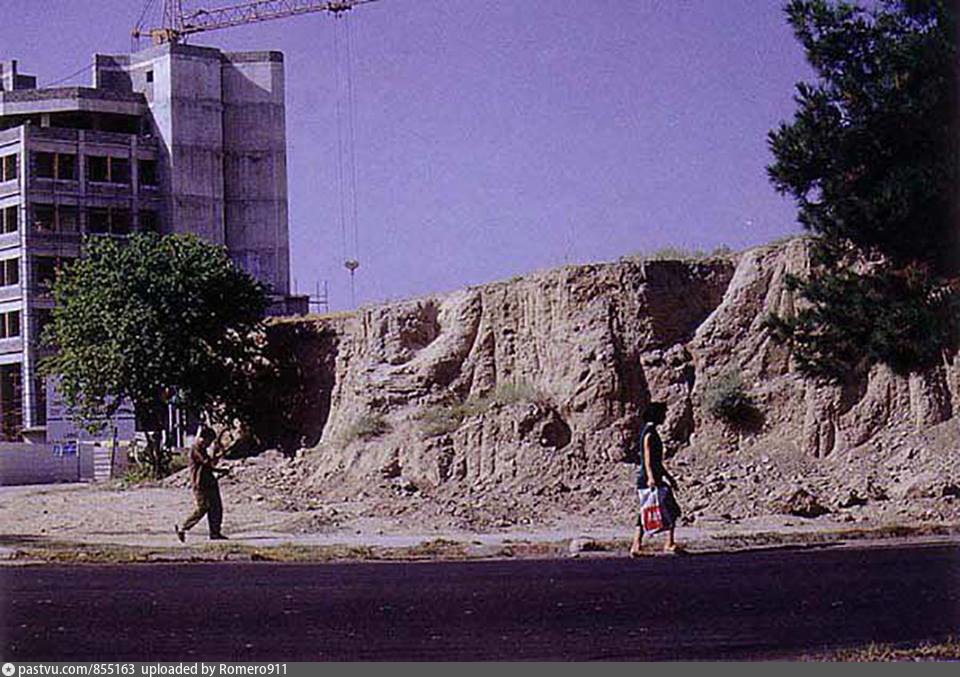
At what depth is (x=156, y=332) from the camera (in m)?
36.6

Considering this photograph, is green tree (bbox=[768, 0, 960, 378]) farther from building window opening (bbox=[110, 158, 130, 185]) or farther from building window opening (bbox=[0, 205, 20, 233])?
building window opening (bbox=[110, 158, 130, 185])

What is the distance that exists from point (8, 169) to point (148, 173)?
6.32 m

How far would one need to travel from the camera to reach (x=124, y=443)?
46.6 metres

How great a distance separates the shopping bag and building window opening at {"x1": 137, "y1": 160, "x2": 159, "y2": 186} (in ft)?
192

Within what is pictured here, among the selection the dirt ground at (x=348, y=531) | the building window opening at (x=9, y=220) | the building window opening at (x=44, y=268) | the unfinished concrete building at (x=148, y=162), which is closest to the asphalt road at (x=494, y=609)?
the dirt ground at (x=348, y=531)

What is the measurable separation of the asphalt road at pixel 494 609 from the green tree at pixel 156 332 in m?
19.0

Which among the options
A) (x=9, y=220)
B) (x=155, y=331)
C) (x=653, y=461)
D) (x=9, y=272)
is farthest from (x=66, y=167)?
(x=653, y=461)

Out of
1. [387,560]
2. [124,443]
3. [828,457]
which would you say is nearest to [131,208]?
[124,443]

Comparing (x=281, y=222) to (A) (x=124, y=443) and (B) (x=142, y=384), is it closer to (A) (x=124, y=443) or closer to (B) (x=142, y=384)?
(A) (x=124, y=443)

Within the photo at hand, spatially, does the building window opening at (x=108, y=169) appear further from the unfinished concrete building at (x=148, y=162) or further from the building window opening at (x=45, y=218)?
the building window opening at (x=45, y=218)

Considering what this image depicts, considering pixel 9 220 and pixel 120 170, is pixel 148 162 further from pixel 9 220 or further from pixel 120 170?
pixel 9 220

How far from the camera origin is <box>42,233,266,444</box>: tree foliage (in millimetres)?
36625

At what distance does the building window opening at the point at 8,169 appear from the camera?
69938 mm

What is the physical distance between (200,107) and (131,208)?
6226 mm
